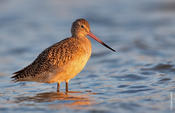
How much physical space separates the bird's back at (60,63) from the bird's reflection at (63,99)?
30cm

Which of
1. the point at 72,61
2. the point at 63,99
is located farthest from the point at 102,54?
the point at 63,99

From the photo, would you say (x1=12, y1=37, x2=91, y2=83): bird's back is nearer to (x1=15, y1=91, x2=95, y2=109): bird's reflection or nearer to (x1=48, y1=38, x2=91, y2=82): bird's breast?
(x1=48, y1=38, x2=91, y2=82): bird's breast

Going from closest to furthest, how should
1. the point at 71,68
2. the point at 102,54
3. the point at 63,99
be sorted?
the point at 63,99 → the point at 71,68 → the point at 102,54

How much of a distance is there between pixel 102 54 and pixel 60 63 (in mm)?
4167

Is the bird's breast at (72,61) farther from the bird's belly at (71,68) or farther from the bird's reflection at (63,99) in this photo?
the bird's reflection at (63,99)

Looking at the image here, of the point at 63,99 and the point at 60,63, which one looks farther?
the point at 60,63

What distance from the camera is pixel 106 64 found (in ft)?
34.0

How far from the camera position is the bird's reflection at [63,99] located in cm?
675

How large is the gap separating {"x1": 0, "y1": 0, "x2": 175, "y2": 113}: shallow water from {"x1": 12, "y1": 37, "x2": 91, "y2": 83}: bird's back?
13.4 inches

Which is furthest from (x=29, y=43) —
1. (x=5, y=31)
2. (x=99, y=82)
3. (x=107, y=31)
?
(x=99, y=82)

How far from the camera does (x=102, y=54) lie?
11.5m

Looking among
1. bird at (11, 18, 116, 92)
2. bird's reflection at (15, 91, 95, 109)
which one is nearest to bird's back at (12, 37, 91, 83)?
bird at (11, 18, 116, 92)

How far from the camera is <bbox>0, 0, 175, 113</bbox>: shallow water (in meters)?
6.77

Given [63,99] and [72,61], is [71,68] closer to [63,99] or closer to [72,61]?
[72,61]
